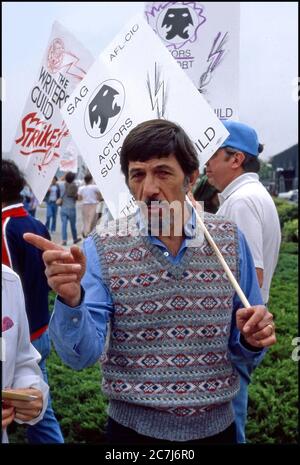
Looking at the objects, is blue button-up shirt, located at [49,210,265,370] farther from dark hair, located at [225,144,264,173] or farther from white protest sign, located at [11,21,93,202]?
white protest sign, located at [11,21,93,202]

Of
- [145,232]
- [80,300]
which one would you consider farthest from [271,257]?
[80,300]

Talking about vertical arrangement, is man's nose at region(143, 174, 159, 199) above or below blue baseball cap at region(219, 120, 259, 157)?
below

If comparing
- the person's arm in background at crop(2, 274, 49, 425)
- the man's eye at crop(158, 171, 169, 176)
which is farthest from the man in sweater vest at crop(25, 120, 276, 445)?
the person's arm in background at crop(2, 274, 49, 425)

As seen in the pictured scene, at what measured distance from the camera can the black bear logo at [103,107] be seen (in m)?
2.49

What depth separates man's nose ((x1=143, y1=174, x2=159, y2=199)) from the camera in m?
1.91

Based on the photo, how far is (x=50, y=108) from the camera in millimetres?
3262

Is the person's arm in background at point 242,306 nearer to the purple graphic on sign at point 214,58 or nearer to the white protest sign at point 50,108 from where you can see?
the purple graphic on sign at point 214,58

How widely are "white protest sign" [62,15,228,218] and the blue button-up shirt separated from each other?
1.46 feet

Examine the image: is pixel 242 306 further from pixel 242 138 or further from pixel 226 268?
pixel 242 138

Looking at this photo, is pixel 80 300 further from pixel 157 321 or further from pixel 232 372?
pixel 232 372

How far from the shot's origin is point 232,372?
2.00 meters

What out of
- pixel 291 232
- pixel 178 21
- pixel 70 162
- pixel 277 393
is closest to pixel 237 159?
pixel 178 21

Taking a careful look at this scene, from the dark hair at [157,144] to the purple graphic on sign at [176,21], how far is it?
1.27 m

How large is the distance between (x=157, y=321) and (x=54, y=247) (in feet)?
1.25
